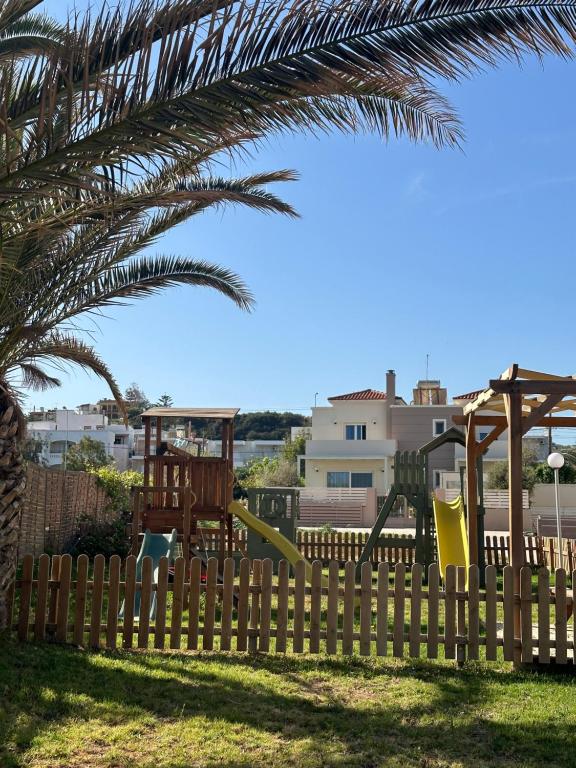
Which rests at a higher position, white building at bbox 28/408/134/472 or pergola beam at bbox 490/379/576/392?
white building at bbox 28/408/134/472

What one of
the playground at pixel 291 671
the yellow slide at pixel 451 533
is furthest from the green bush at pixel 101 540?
the yellow slide at pixel 451 533

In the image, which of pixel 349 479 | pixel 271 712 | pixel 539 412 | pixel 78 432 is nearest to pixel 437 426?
pixel 349 479

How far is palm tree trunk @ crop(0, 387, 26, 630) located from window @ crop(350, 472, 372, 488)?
120ft

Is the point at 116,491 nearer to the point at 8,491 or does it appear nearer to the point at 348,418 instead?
the point at 8,491

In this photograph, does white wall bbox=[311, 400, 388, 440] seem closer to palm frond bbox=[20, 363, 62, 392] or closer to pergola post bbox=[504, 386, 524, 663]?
palm frond bbox=[20, 363, 62, 392]

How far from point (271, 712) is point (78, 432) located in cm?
6573

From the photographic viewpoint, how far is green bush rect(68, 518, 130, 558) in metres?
16.1

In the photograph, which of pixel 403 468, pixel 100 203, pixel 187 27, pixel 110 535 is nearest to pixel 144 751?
pixel 100 203

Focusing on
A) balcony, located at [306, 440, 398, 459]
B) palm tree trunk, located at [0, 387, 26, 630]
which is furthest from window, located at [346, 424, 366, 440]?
palm tree trunk, located at [0, 387, 26, 630]

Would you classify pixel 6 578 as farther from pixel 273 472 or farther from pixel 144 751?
pixel 273 472

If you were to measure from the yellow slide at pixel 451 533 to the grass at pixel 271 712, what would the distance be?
5.75 m

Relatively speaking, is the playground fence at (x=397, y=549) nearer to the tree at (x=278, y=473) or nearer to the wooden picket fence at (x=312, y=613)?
the wooden picket fence at (x=312, y=613)

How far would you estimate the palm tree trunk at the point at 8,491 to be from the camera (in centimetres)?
736

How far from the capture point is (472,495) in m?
11.8
